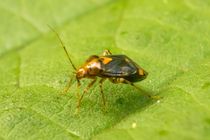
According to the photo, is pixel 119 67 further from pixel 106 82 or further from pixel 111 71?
pixel 106 82

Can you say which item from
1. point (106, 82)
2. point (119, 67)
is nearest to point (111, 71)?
point (119, 67)

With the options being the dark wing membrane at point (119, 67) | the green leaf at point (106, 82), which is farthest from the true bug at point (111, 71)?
the green leaf at point (106, 82)

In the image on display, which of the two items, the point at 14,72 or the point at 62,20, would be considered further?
the point at 62,20

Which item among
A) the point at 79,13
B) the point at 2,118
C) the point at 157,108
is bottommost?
the point at 157,108

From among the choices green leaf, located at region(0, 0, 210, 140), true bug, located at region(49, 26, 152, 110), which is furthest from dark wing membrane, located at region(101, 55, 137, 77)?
green leaf, located at region(0, 0, 210, 140)

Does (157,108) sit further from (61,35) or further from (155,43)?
(61,35)

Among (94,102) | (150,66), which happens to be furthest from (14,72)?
(150,66)

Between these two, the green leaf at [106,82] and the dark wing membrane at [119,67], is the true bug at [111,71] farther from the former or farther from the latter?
the green leaf at [106,82]

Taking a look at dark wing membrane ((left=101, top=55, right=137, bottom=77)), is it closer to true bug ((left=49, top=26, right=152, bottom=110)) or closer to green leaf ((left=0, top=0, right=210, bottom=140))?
true bug ((left=49, top=26, right=152, bottom=110))
